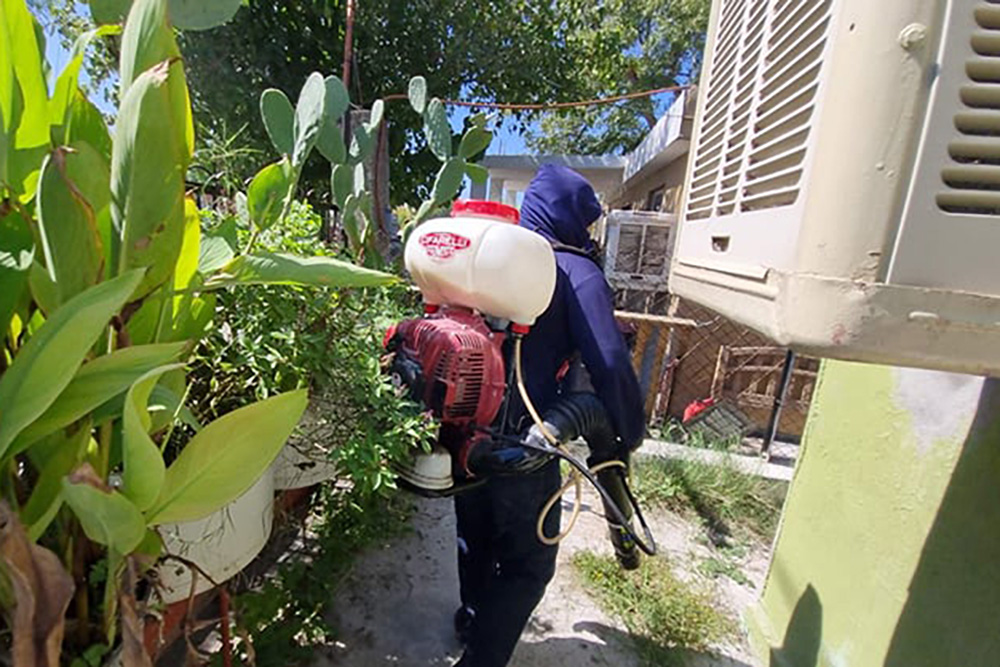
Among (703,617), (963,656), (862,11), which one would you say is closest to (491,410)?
(862,11)

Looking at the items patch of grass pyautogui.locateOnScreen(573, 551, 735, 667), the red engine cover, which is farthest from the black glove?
patch of grass pyautogui.locateOnScreen(573, 551, 735, 667)

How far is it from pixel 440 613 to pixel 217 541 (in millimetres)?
1669

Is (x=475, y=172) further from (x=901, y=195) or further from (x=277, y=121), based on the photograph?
(x=901, y=195)

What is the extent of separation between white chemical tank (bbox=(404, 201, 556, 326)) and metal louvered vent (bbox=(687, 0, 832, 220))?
0.50 metres

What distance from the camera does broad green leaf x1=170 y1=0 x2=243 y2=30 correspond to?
934 millimetres

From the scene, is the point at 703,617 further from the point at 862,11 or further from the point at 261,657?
the point at 862,11

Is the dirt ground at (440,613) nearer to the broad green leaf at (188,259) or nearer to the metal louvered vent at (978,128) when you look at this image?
the broad green leaf at (188,259)

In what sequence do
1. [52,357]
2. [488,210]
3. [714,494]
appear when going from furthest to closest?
[714,494]
[488,210]
[52,357]

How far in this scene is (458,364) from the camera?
4.75 ft

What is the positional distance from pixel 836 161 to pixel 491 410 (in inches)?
43.5

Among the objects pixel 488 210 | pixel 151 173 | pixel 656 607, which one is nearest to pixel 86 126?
pixel 151 173

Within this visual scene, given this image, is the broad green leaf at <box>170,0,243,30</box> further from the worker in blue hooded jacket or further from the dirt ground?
the dirt ground

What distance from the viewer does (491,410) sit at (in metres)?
1.56

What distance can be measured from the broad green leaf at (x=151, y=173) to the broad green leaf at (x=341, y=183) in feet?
6.23
